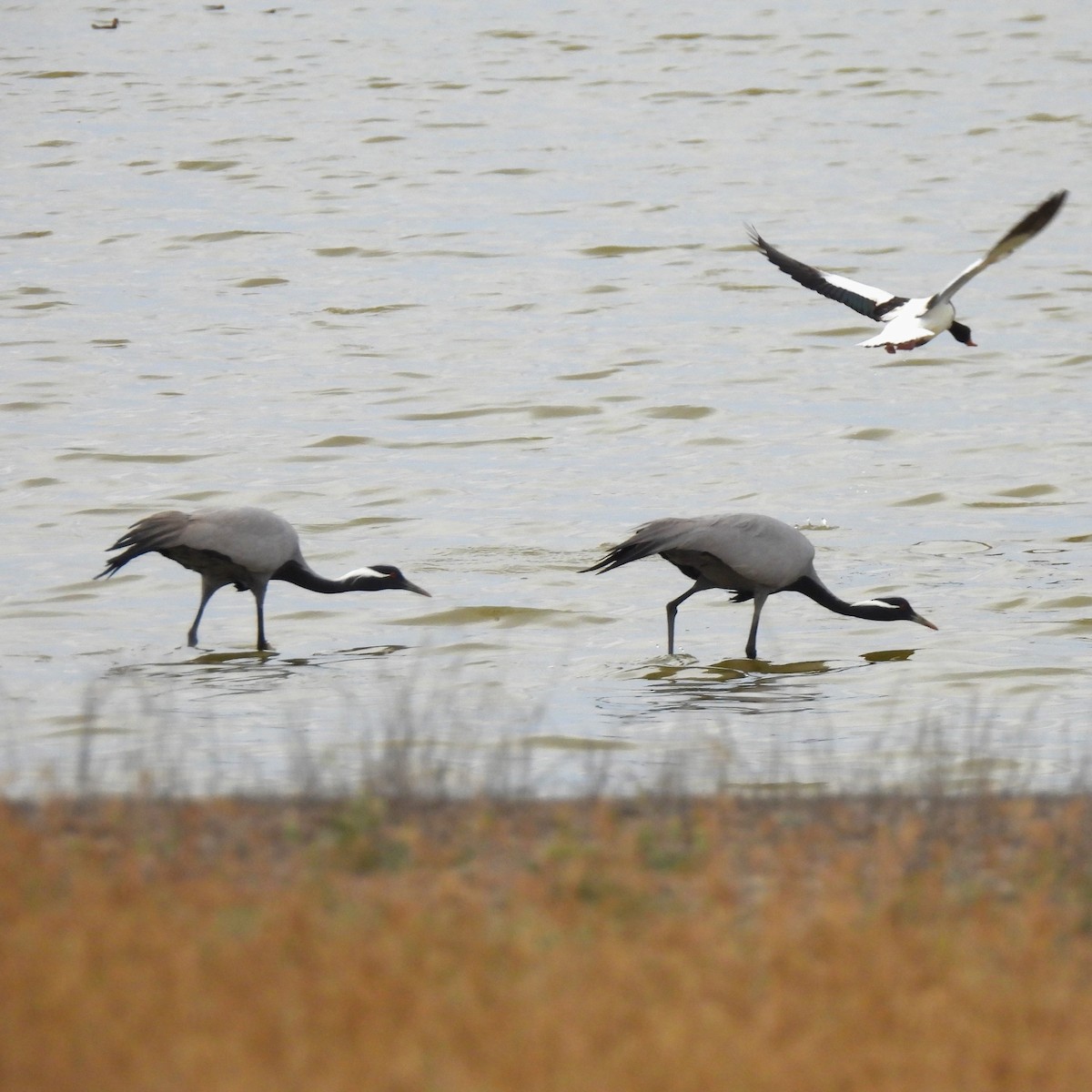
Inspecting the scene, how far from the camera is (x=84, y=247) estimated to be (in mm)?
26469

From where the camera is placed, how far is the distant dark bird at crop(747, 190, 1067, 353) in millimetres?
10789

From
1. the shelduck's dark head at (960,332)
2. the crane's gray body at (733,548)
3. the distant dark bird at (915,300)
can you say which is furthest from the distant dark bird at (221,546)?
the shelduck's dark head at (960,332)

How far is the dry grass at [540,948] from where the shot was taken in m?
4.50

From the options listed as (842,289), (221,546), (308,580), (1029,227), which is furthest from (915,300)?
(221,546)

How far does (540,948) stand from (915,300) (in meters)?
9.07

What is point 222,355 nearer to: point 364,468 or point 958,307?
point 364,468

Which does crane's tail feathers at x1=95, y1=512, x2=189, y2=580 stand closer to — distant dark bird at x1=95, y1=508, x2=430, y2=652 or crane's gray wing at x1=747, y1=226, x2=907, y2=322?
distant dark bird at x1=95, y1=508, x2=430, y2=652

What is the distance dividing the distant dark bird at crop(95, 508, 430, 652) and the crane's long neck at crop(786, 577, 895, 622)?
2.99 m

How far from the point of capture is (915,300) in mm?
13469

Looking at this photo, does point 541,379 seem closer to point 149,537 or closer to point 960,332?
point 960,332

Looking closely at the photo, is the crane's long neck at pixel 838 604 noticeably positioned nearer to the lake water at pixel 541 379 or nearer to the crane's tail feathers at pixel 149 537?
the lake water at pixel 541 379

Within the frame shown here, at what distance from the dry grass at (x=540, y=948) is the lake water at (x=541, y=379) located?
0.78 m

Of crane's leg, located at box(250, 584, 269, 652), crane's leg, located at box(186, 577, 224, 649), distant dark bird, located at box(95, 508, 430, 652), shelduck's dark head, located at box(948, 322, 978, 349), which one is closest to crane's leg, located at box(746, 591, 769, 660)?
shelduck's dark head, located at box(948, 322, 978, 349)

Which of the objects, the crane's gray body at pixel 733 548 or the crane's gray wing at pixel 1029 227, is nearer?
the crane's gray wing at pixel 1029 227
